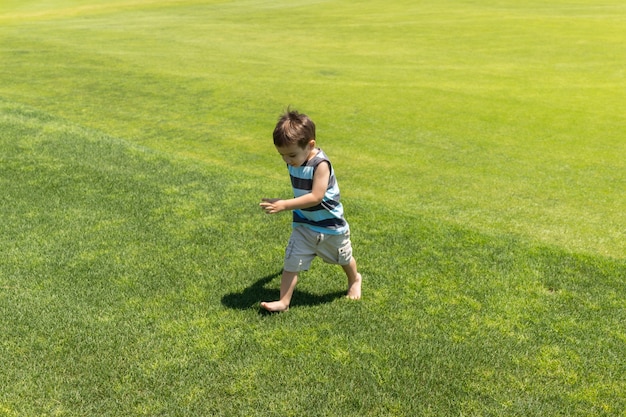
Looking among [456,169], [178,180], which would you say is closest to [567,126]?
[456,169]

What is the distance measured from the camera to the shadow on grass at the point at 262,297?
432 cm

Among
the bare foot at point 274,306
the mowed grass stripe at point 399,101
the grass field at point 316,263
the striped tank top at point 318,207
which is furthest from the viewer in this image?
the mowed grass stripe at point 399,101

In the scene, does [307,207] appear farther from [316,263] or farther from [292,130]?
[316,263]

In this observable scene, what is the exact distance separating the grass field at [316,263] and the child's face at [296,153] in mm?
1160

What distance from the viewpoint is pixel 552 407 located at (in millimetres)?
3256

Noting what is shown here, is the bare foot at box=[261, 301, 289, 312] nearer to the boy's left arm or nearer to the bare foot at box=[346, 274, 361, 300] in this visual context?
the bare foot at box=[346, 274, 361, 300]

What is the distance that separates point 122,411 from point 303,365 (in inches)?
43.7

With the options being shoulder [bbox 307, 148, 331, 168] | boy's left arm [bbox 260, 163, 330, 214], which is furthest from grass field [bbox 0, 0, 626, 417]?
shoulder [bbox 307, 148, 331, 168]

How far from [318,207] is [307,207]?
141 millimetres

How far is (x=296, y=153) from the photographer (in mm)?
3828

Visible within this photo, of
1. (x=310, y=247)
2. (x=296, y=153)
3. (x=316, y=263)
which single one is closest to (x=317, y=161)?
(x=296, y=153)

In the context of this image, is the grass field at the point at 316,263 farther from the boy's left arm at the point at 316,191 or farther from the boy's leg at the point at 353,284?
the boy's left arm at the point at 316,191

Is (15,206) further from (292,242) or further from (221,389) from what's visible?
(221,389)

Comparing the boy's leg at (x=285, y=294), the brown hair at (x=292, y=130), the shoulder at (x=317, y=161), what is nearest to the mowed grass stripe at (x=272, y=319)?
the boy's leg at (x=285, y=294)
